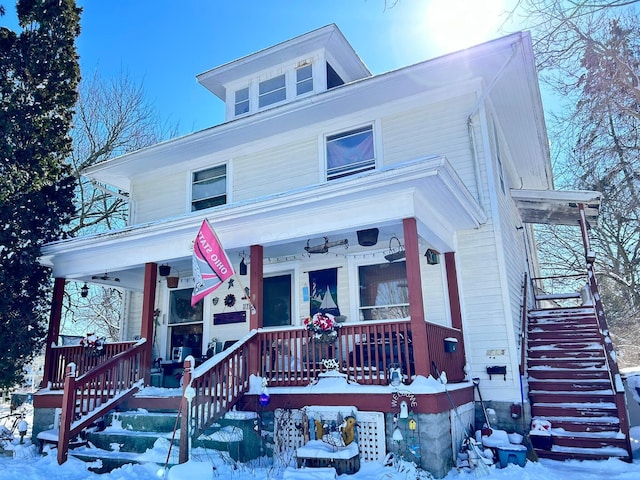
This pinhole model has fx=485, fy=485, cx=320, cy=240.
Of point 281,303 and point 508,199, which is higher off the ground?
point 508,199

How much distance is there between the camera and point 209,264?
7.39 metres

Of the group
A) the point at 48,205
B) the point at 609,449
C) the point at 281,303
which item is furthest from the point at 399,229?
the point at 48,205

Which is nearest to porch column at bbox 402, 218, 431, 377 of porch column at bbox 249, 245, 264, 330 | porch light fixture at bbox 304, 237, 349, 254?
porch light fixture at bbox 304, 237, 349, 254

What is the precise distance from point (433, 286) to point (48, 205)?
8.38 meters

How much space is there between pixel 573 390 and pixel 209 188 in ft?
28.5

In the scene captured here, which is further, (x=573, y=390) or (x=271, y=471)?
(x=573, y=390)

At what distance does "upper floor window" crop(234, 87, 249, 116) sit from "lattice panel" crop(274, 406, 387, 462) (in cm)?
809

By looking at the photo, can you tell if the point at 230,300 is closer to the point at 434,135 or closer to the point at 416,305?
the point at 416,305

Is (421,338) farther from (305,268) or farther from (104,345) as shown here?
(104,345)

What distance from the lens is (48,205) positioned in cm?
1063

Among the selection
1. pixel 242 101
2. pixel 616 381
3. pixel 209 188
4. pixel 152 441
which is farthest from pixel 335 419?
pixel 242 101

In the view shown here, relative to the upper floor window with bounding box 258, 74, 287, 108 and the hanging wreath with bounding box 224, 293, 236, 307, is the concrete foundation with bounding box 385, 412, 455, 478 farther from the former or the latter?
the upper floor window with bounding box 258, 74, 287, 108

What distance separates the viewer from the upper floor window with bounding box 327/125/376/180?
996cm

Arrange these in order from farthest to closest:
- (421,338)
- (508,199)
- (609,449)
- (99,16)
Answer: (99,16)
(508,199)
(609,449)
(421,338)
